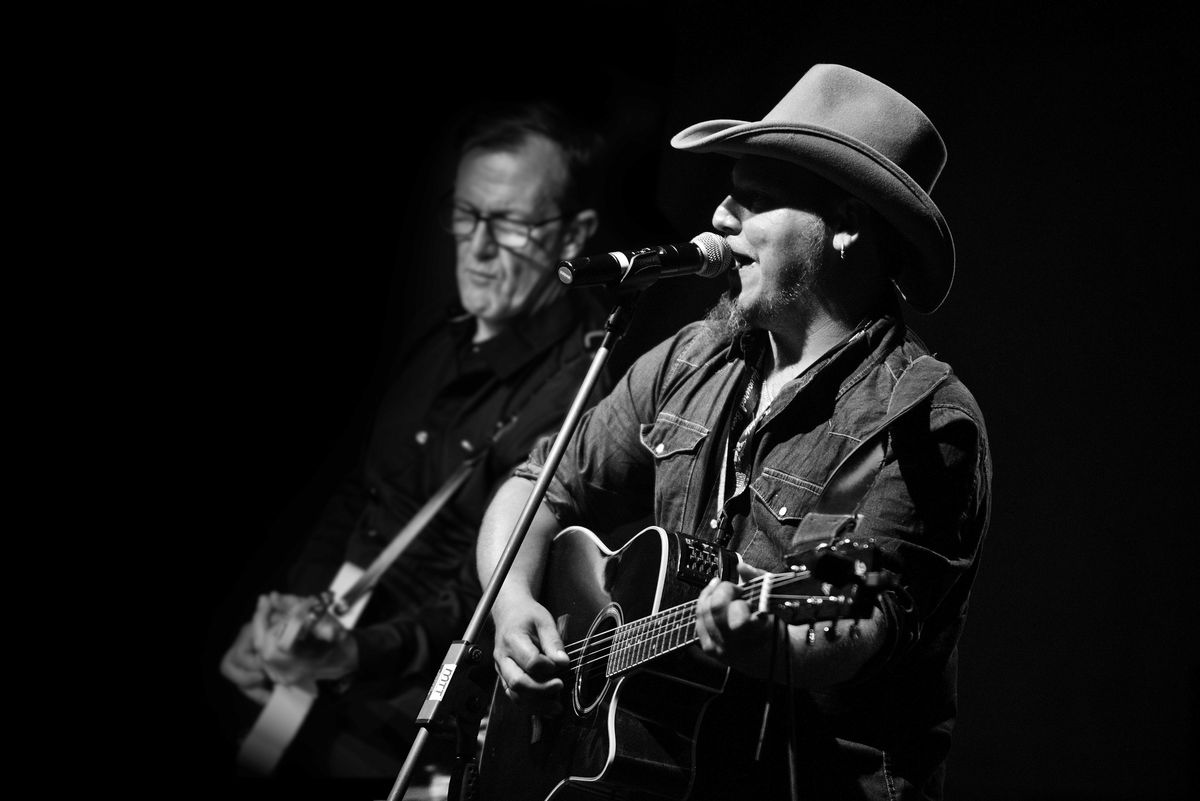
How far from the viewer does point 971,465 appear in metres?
1.97

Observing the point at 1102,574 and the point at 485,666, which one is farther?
the point at 1102,574

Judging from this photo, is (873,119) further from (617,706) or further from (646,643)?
(617,706)

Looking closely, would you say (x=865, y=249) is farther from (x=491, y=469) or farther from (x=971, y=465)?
(x=491, y=469)

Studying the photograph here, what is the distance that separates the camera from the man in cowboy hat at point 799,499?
1.78 meters

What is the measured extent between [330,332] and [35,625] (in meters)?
1.50

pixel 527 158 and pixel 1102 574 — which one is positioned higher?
pixel 527 158

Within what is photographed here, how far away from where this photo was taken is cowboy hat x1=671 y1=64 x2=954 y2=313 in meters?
2.19

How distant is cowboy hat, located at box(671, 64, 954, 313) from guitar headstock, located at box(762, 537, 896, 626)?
0.85 m

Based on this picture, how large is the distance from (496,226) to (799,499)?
89.9 inches

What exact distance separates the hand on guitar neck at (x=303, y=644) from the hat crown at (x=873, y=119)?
2398 millimetres

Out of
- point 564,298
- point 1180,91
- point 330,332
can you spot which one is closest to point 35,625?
point 330,332

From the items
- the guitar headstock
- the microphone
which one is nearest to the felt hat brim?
the microphone

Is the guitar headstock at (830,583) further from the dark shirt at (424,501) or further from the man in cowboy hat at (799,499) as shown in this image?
the dark shirt at (424,501)

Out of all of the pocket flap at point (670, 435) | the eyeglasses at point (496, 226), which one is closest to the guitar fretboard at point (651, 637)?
the pocket flap at point (670, 435)
